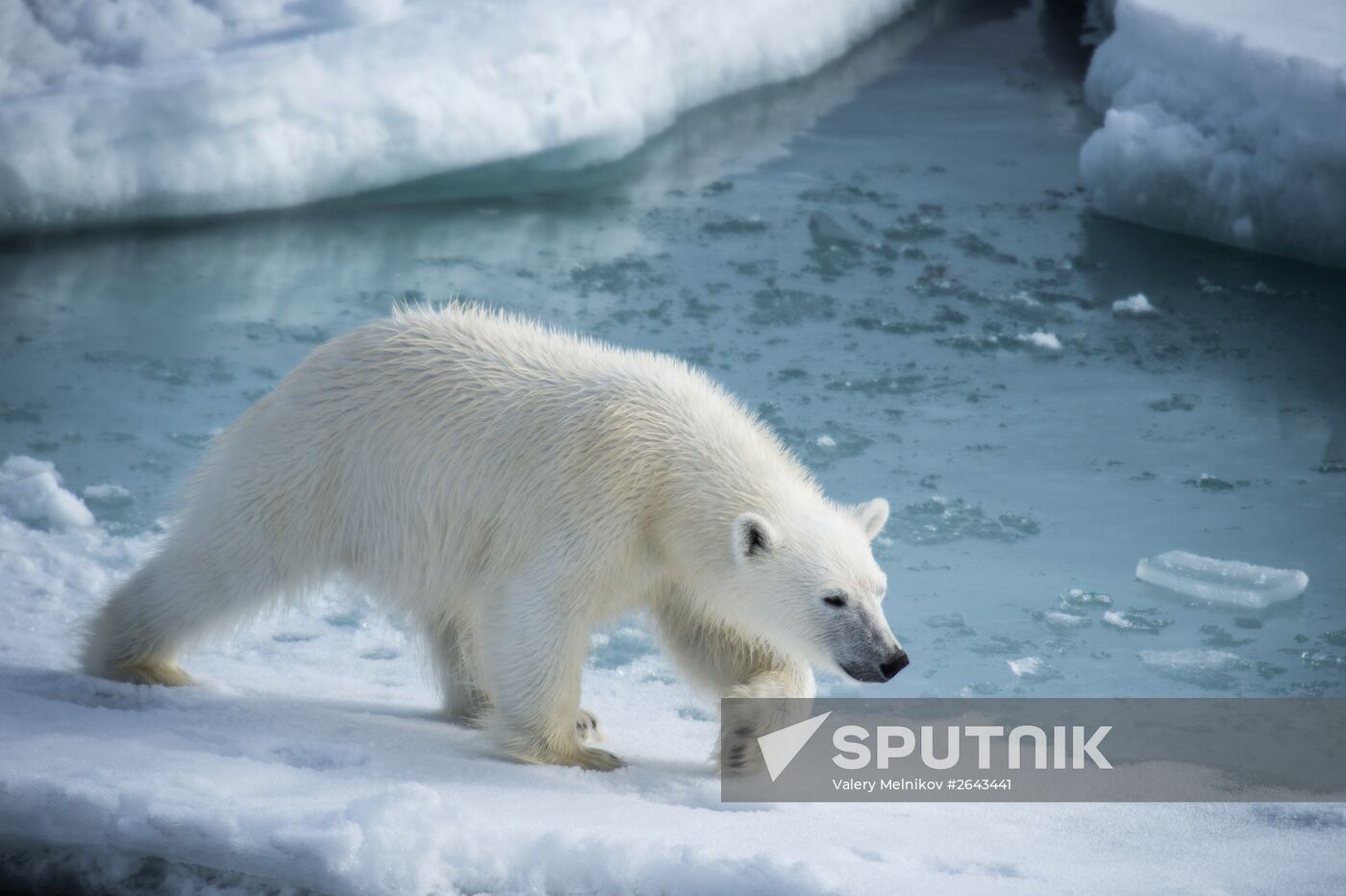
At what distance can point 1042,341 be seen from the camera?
685 cm

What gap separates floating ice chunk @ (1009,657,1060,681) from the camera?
175 inches

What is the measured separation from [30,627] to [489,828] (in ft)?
6.79

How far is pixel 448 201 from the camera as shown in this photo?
28.1ft

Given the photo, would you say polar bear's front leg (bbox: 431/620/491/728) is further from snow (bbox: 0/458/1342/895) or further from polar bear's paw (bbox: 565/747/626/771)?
polar bear's paw (bbox: 565/747/626/771)

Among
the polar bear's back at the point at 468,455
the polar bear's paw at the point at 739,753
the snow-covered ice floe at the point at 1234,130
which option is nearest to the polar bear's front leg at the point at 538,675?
the polar bear's back at the point at 468,455

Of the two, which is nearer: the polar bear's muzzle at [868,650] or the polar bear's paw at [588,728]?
the polar bear's muzzle at [868,650]

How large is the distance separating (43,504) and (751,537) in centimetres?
276

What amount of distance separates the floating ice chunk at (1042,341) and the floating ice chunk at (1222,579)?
6.24ft

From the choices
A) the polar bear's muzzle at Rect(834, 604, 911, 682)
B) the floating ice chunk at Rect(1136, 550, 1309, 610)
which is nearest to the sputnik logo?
the polar bear's muzzle at Rect(834, 604, 911, 682)

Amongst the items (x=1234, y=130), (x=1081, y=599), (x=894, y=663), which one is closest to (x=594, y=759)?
(x=894, y=663)

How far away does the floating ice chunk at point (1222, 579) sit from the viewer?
489 centimetres

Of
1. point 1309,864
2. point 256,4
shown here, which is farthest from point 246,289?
point 1309,864

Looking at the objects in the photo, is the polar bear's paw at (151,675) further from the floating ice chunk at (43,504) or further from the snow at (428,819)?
the floating ice chunk at (43,504)

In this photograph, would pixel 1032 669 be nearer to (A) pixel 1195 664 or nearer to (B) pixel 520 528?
(A) pixel 1195 664
